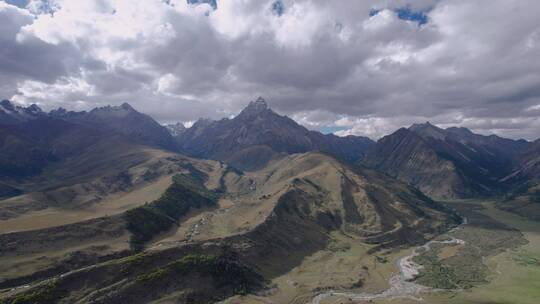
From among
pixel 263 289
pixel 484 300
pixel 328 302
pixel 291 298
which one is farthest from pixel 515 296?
pixel 263 289

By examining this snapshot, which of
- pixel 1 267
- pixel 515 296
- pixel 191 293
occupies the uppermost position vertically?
pixel 1 267

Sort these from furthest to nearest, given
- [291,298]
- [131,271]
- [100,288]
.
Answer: [291,298] < [131,271] < [100,288]

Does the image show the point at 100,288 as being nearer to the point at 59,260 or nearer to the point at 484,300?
the point at 59,260

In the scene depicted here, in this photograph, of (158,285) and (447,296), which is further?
(447,296)

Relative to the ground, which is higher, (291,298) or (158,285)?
(158,285)

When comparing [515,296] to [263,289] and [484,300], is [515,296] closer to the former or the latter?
[484,300]

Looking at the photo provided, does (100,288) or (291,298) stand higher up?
(100,288)

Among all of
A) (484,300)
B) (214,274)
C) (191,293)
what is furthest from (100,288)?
(484,300)

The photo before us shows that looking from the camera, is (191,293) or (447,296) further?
(447,296)

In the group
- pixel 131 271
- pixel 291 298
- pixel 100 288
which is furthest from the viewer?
pixel 291 298
